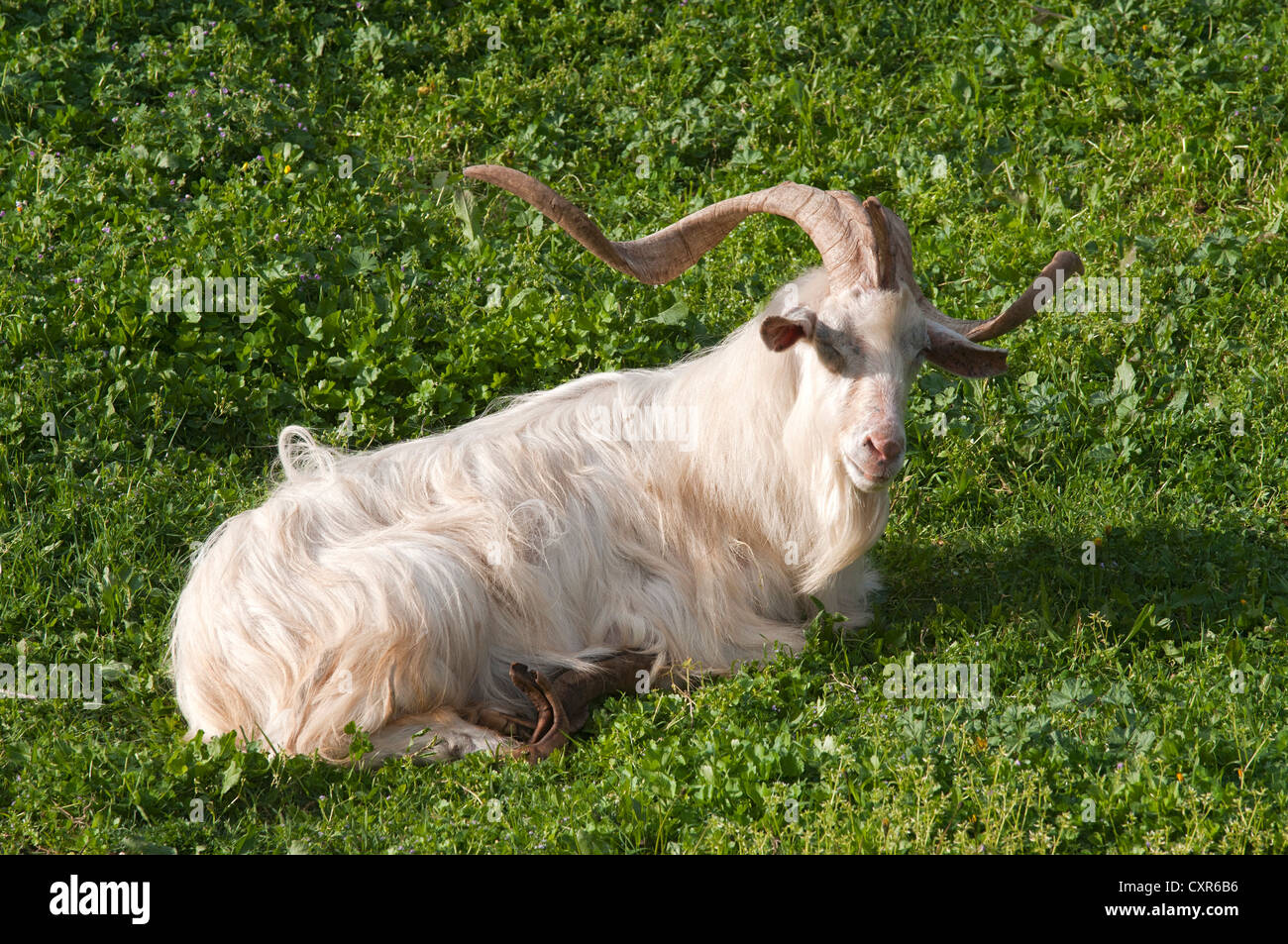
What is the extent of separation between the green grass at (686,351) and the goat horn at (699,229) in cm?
129

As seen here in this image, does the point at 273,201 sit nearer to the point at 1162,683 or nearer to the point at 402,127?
the point at 402,127

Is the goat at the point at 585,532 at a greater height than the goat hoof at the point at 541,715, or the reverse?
the goat at the point at 585,532

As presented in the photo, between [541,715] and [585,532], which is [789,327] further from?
[541,715]

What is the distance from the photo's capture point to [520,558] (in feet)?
18.2

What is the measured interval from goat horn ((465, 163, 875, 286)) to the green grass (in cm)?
129

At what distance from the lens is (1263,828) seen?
4.15m

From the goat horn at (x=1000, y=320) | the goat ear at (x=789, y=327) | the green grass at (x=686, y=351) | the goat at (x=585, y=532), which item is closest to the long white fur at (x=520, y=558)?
the goat at (x=585, y=532)

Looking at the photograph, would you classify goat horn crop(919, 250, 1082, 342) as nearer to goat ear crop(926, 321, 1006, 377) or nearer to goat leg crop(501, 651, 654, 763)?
goat ear crop(926, 321, 1006, 377)

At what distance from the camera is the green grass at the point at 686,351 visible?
4.67 metres

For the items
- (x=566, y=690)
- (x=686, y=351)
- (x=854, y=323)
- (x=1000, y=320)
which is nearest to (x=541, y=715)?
(x=566, y=690)

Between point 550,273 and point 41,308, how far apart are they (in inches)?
100

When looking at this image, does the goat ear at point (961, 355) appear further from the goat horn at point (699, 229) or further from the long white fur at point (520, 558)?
the goat horn at point (699, 229)

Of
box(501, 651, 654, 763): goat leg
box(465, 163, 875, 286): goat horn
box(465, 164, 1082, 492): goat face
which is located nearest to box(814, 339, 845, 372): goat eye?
box(465, 164, 1082, 492): goat face

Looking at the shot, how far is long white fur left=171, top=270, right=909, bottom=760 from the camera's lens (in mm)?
5230
